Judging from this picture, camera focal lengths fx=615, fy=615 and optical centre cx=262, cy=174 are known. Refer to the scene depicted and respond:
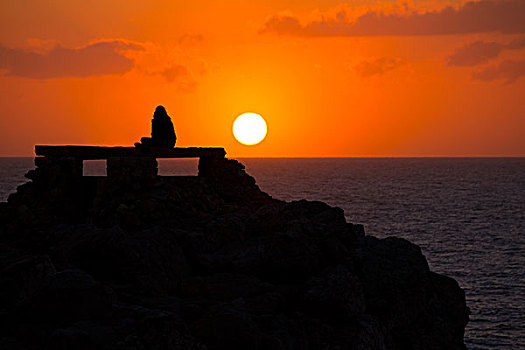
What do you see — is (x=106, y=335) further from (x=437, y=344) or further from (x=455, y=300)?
(x=455, y=300)

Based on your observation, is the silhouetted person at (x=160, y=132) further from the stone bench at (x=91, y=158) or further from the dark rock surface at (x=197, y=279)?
the dark rock surface at (x=197, y=279)

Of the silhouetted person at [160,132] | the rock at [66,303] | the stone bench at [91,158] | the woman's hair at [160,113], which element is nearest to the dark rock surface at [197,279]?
the rock at [66,303]

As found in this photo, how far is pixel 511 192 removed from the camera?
130125mm

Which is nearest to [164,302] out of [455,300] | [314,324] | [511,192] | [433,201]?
[314,324]

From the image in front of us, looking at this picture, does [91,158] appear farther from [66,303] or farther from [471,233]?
[471,233]

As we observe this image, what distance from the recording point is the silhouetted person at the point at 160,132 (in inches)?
850

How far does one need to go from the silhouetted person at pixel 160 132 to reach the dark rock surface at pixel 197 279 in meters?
2.02

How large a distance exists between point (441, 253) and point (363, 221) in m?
25.4

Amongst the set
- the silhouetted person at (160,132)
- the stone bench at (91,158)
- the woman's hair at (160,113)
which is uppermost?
the woman's hair at (160,113)

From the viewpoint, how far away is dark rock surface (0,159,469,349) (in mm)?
9445

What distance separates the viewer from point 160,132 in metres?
21.8

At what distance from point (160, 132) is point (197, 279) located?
9.76 m

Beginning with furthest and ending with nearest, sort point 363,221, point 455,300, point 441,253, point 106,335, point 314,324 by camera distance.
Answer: point 363,221, point 441,253, point 455,300, point 314,324, point 106,335

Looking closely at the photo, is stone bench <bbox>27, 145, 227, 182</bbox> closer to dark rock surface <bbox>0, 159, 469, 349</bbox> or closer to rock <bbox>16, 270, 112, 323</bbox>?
dark rock surface <bbox>0, 159, 469, 349</bbox>
